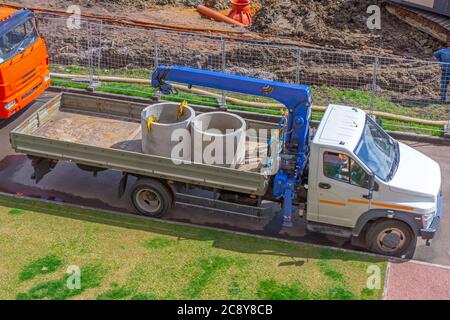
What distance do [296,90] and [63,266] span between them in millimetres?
5490

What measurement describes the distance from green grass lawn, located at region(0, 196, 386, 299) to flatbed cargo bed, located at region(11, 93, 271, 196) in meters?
1.12

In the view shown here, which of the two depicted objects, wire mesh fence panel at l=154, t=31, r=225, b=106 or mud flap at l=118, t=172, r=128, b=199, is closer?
mud flap at l=118, t=172, r=128, b=199

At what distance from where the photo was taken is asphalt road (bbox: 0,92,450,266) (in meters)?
12.5

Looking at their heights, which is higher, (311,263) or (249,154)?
(249,154)

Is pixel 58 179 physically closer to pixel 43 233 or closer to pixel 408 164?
pixel 43 233

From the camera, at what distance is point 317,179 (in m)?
11.7

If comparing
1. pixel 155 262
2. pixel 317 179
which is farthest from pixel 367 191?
pixel 155 262

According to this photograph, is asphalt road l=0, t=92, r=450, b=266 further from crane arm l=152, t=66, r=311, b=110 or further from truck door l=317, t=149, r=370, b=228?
crane arm l=152, t=66, r=311, b=110

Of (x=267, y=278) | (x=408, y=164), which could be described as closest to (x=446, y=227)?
(x=408, y=164)

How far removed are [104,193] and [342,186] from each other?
549cm

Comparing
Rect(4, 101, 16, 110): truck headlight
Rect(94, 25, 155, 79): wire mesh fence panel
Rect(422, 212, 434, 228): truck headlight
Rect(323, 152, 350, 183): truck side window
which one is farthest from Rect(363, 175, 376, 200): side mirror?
Rect(94, 25, 155, 79): wire mesh fence panel

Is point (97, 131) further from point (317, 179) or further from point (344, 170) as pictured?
point (344, 170)

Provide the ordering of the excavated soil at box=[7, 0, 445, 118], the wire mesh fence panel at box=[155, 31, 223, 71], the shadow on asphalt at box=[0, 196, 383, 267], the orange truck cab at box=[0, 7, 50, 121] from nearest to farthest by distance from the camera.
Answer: the shadow on asphalt at box=[0, 196, 383, 267]
the orange truck cab at box=[0, 7, 50, 121]
the excavated soil at box=[7, 0, 445, 118]
the wire mesh fence panel at box=[155, 31, 223, 71]
